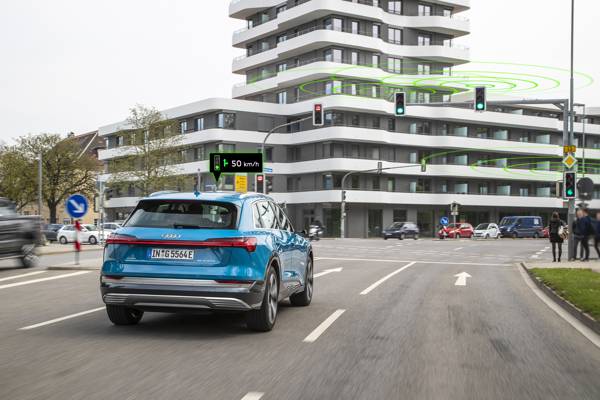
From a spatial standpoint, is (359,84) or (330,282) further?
(359,84)

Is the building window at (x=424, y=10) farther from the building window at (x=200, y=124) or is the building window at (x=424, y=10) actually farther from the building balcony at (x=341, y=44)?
the building window at (x=200, y=124)

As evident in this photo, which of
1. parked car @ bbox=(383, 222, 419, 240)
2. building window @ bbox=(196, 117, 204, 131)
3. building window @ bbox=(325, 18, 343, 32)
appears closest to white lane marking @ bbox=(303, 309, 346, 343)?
parked car @ bbox=(383, 222, 419, 240)

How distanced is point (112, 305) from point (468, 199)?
225 ft

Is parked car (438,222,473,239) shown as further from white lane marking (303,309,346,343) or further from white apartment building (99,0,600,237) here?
white lane marking (303,309,346,343)

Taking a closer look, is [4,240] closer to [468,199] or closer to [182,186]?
[182,186]

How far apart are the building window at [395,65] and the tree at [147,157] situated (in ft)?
77.0

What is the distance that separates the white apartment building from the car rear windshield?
174 feet

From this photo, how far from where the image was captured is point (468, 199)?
73.2 metres

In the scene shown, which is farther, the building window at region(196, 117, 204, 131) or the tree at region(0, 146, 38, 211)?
the tree at region(0, 146, 38, 211)

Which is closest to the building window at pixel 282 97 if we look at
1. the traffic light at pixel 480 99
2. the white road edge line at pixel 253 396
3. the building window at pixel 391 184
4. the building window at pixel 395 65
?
the building window at pixel 395 65

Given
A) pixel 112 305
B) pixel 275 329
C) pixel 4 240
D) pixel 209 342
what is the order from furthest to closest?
pixel 4 240
pixel 275 329
pixel 112 305
pixel 209 342

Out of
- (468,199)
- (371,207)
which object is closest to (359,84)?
(371,207)

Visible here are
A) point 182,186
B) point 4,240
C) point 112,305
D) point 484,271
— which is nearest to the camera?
point 112,305

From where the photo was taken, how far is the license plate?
24.2ft
